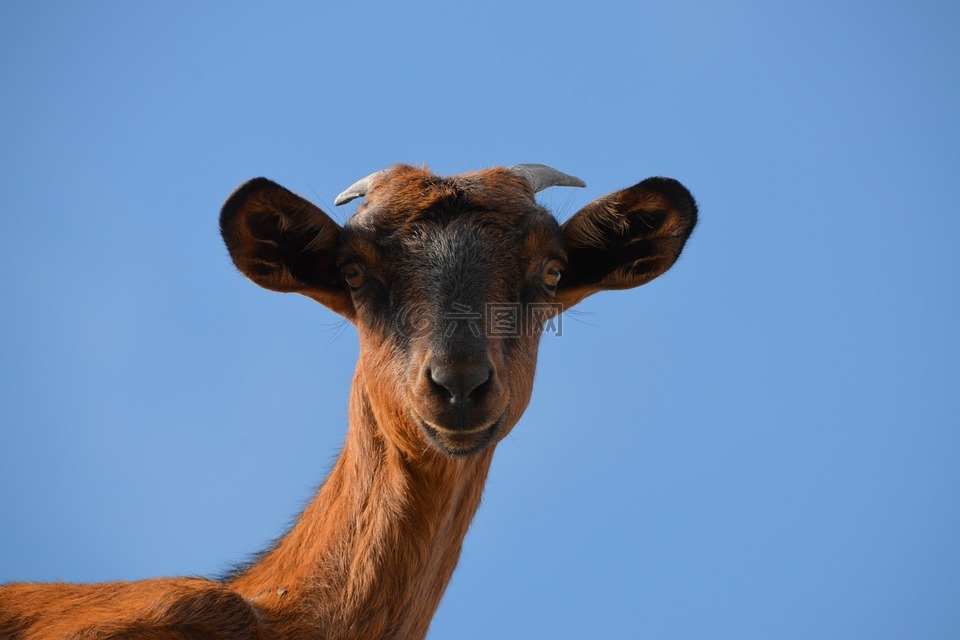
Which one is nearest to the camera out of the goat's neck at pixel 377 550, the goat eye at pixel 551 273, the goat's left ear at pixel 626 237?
the goat's neck at pixel 377 550

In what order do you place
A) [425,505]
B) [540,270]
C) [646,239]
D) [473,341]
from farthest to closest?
1. [646,239]
2. [540,270]
3. [425,505]
4. [473,341]

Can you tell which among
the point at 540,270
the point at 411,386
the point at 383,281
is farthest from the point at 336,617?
the point at 540,270

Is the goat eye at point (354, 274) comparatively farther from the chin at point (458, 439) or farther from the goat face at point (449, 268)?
the chin at point (458, 439)

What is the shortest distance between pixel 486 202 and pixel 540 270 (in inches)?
27.0

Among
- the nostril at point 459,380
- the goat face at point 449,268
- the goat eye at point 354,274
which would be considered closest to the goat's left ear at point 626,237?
the goat face at point 449,268

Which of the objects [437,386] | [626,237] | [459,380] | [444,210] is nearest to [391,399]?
[437,386]

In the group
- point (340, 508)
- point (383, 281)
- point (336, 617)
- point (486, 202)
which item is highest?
point (486, 202)

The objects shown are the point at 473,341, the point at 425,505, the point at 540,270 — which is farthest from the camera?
the point at 540,270

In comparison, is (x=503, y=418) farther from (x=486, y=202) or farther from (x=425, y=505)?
(x=486, y=202)

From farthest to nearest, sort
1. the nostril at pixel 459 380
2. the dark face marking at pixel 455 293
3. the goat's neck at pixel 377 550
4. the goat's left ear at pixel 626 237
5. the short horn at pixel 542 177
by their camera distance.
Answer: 1. the short horn at pixel 542 177
2. the goat's left ear at pixel 626 237
3. the goat's neck at pixel 377 550
4. the dark face marking at pixel 455 293
5. the nostril at pixel 459 380

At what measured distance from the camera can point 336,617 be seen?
8.38 metres

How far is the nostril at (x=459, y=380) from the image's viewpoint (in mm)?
7848

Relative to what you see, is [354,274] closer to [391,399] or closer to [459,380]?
[391,399]

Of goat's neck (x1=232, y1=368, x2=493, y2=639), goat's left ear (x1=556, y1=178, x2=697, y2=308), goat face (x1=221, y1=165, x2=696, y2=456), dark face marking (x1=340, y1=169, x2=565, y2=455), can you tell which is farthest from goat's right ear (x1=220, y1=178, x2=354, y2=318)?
goat's left ear (x1=556, y1=178, x2=697, y2=308)
